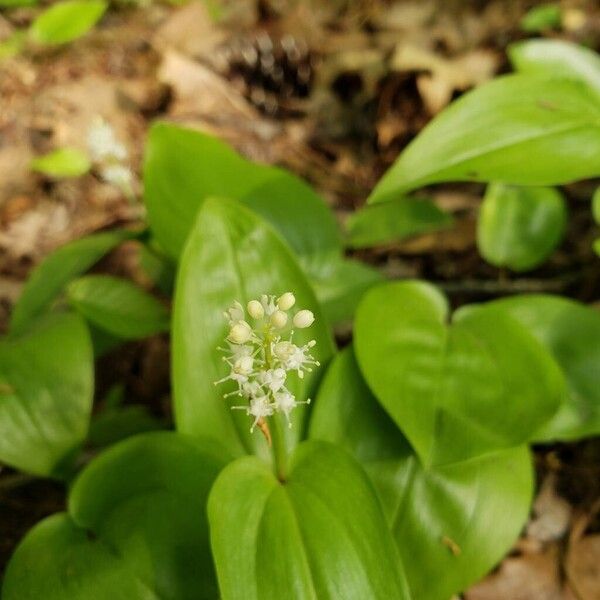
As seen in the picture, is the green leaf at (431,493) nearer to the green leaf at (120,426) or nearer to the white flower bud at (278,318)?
the white flower bud at (278,318)

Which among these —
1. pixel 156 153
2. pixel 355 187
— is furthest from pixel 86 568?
pixel 355 187

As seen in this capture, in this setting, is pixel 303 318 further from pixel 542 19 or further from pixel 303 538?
pixel 542 19

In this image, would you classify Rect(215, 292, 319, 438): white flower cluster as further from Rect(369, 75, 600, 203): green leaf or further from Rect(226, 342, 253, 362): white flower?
Rect(369, 75, 600, 203): green leaf

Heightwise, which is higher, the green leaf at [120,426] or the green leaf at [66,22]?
the green leaf at [66,22]

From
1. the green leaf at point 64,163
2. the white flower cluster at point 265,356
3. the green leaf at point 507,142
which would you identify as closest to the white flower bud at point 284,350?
the white flower cluster at point 265,356

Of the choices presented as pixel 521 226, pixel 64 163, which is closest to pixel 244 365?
pixel 521 226

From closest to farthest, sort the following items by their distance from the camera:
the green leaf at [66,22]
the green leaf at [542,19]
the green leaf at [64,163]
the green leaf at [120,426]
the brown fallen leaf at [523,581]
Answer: the brown fallen leaf at [523,581] → the green leaf at [120,426] → the green leaf at [64,163] → the green leaf at [542,19] → the green leaf at [66,22]
